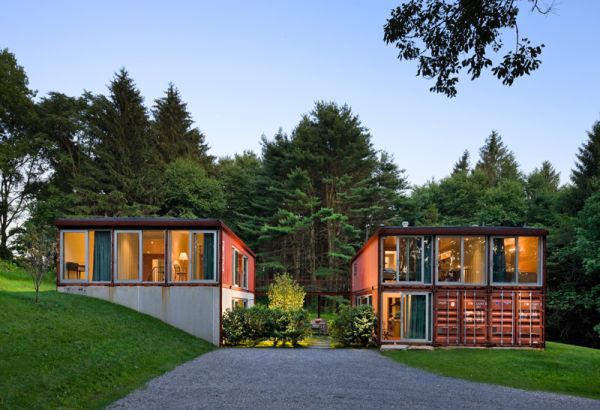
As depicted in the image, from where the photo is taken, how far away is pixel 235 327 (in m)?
20.0

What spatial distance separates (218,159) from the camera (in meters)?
62.6

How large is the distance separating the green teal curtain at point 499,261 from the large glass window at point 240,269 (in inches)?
427

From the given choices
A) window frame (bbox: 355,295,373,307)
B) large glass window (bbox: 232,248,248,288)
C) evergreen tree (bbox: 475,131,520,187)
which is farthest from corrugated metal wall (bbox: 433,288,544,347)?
evergreen tree (bbox: 475,131,520,187)

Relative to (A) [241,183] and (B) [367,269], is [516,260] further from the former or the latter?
(A) [241,183]

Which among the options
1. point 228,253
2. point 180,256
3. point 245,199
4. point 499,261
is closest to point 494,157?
point 245,199

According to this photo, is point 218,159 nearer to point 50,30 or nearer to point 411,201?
point 411,201

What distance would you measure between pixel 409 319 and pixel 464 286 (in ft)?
7.58

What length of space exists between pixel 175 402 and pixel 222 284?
11.8 metres

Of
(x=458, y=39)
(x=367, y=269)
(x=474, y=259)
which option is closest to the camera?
(x=458, y=39)

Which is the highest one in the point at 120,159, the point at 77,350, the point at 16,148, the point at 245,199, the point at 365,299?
the point at 16,148

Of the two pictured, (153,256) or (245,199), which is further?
(245,199)

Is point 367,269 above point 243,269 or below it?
above

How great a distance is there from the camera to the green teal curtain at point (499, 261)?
65.8 ft

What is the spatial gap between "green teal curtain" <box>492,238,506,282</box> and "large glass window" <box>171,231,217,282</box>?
10.2m
